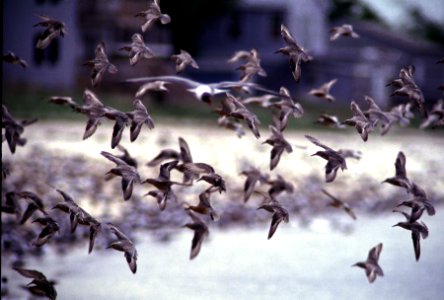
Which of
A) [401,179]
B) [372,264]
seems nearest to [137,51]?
[401,179]

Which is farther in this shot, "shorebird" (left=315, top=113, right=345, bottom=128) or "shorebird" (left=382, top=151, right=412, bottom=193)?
"shorebird" (left=315, top=113, right=345, bottom=128)

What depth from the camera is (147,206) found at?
1092 cm

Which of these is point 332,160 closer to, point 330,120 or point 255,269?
point 330,120

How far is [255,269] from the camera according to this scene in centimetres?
758

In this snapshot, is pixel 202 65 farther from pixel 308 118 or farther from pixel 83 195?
pixel 83 195

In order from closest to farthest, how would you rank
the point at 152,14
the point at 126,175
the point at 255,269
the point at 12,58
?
the point at 126,175 → the point at 152,14 → the point at 12,58 → the point at 255,269

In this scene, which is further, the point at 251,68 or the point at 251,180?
the point at 251,180

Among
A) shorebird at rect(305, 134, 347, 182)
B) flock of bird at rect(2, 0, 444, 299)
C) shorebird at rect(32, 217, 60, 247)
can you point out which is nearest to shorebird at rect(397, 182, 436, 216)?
flock of bird at rect(2, 0, 444, 299)

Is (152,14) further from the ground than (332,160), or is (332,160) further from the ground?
(152,14)

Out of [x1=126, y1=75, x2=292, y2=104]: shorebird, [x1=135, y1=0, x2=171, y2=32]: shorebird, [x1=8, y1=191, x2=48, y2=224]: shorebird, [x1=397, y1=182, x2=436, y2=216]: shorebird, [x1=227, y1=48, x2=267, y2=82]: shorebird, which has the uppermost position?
[x1=135, y1=0, x2=171, y2=32]: shorebird

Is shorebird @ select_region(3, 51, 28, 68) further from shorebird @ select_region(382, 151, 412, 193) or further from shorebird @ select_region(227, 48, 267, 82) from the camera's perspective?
shorebird @ select_region(382, 151, 412, 193)

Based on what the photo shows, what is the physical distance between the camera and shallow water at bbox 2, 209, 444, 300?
22.0ft

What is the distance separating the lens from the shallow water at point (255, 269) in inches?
263

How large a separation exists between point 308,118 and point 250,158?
15.6 m
